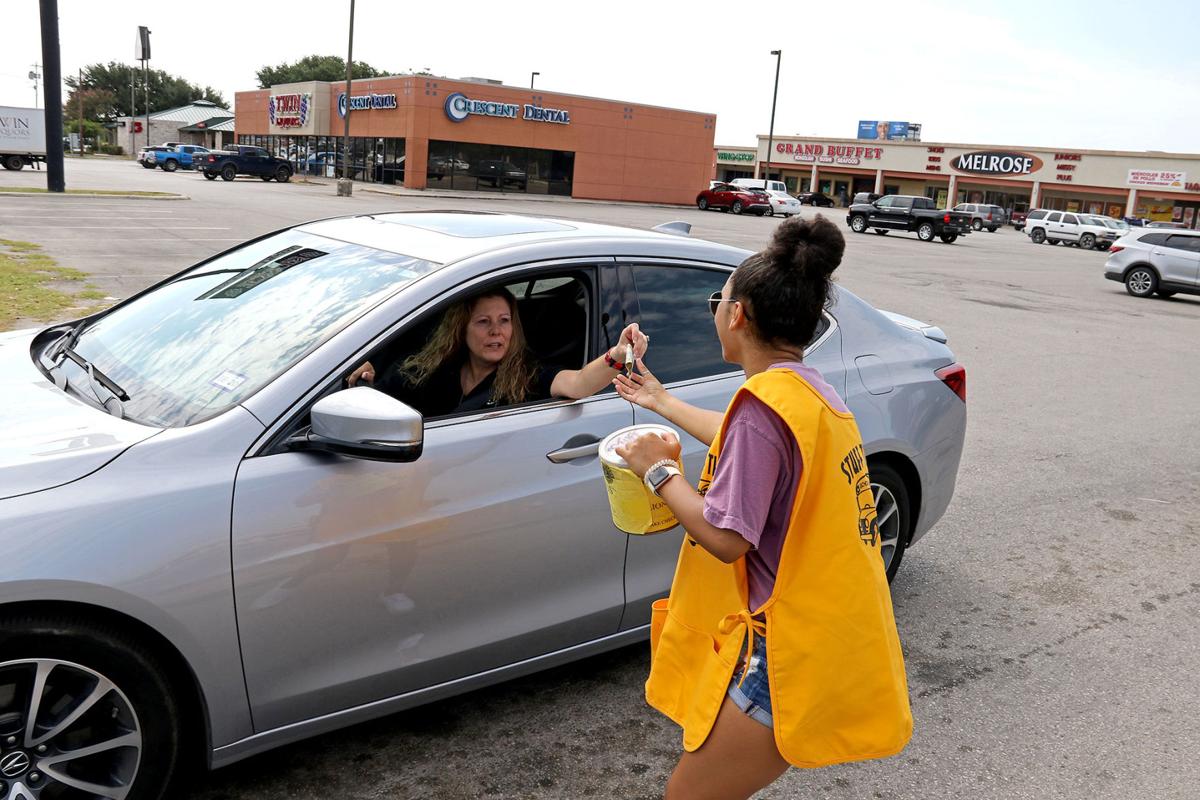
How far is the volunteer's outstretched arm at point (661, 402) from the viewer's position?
7.46 ft

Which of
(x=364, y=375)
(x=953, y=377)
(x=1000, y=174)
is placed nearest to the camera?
(x=364, y=375)

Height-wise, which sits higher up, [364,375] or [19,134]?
[19,134]

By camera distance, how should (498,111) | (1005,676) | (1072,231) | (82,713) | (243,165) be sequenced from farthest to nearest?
(498,111), (243,165), (1072,231), (1005,676), (82,713)

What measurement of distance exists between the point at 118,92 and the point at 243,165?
74.5 metres

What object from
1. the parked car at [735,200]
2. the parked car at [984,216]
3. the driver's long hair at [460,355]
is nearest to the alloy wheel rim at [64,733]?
the driver's long hair at [460,355]

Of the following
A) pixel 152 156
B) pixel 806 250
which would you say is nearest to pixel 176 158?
pixel 152 156

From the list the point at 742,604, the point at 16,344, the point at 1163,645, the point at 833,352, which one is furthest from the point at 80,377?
the point at 1163,645

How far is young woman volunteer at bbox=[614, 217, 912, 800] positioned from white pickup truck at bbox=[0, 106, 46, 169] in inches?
1973

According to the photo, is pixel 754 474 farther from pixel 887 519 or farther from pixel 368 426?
pixel 887 519

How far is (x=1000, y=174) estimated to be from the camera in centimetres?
7231

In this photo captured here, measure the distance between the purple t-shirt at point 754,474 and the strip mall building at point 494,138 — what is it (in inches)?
1885

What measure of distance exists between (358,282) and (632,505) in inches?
62.1

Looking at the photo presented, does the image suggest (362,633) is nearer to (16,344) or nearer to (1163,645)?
(16,344)

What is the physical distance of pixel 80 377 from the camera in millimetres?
3143
